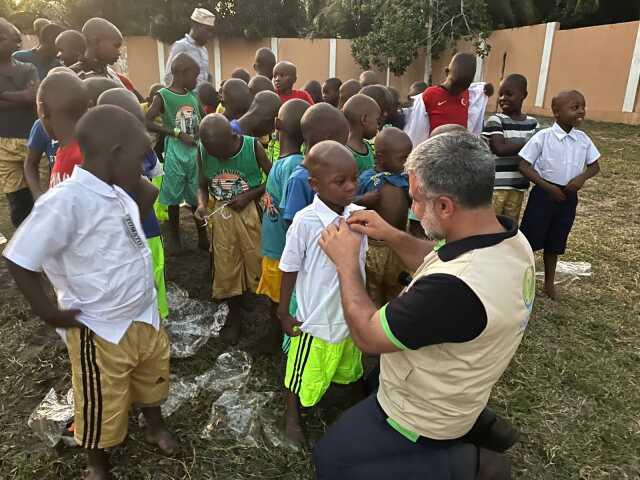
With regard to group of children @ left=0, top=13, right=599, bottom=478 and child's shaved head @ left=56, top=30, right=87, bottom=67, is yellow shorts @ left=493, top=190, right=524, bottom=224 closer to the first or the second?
group of children @ left=0, top=13, right=599, bottom=478

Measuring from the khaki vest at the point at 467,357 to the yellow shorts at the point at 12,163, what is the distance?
3.49m

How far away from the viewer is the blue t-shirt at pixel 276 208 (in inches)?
109

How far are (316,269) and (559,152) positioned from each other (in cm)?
250

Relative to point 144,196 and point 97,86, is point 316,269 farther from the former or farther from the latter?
point 97,86

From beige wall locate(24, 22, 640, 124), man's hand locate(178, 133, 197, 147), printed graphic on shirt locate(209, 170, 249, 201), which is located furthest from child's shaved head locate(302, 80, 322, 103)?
beige wall locate(24, 22, 640, 124)

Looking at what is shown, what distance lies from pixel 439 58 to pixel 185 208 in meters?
16.0

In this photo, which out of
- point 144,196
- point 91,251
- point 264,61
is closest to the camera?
point 91,251

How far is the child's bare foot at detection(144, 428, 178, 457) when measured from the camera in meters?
2.29

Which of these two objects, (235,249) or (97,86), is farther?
(235,249)

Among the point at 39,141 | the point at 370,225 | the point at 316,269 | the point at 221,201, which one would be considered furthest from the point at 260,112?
the point at 370,225

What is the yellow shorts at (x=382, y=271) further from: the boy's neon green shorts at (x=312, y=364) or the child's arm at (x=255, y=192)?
the child's arm at (x=255, y=192)

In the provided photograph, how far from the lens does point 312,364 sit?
7.46 ft

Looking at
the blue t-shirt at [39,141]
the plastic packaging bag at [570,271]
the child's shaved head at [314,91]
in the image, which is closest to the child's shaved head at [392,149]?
the blue t-shirt at [39,141]

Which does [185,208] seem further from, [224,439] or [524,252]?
[524,252]
